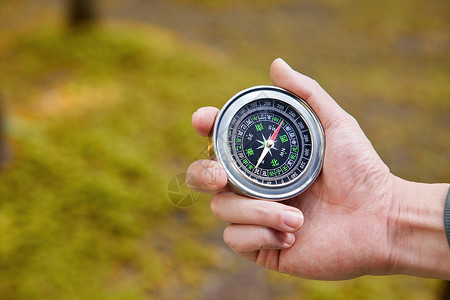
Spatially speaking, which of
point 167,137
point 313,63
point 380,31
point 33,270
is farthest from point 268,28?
point 33,270

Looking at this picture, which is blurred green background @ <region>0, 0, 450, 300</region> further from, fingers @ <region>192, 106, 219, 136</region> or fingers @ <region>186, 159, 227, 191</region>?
fingers @ <region>192, 106, 219, 136</region>

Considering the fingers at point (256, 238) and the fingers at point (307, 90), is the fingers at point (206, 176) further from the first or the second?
the fingers at point (307, 90)

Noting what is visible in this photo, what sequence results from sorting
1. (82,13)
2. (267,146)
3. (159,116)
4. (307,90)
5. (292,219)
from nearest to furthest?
(292,219) < (267,146) < (307,90) < (159,116) < (82,13)

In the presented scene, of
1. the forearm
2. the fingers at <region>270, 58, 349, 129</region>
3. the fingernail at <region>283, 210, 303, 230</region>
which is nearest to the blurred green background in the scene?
the fingernail at <region>283, 210, 303, 230</region>

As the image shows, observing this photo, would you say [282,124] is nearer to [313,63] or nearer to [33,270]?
[33,270]

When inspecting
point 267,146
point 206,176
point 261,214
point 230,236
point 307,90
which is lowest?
point 230,236

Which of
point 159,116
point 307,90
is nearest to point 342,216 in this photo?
point 307,90

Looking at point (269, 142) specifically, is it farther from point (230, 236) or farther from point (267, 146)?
point (230, 236)

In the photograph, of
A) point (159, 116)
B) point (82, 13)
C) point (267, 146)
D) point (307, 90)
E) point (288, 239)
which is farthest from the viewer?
point (82, 13)
